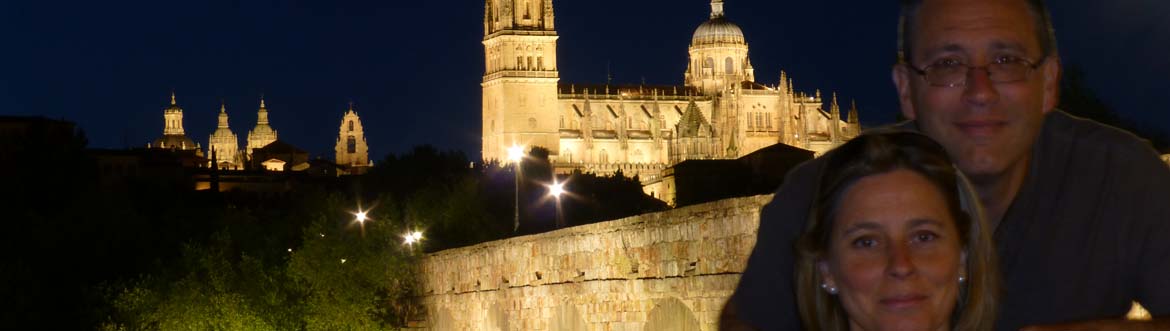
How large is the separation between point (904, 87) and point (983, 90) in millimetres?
342

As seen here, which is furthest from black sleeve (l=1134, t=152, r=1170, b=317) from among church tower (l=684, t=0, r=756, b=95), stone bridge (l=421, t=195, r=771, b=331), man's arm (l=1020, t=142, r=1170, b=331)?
church tower (l=684, t=0, r=756, b=95)

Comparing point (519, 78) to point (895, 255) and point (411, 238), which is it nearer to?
point (411, 238)

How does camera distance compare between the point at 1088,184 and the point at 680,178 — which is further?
the point at 680,178

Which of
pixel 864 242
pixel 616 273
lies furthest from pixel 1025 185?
pixel 616 273

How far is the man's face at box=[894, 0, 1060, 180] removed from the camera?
4.98 meters

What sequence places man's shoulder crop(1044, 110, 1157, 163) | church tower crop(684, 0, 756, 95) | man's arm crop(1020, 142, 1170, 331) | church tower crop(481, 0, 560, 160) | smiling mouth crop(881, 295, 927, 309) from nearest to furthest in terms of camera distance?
smiling mouth crop(881, 295, 927, 309)
man's arm crop(1020, 142, 1170, 331)
man's shoulder crop(1044, 110, 1157, 163)
church tower crop(481, 0, 560, 160)
church tower crop(684, 0, 756, 95)

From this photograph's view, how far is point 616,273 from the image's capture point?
25547 mm

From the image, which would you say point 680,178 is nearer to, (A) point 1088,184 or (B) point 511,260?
(B) point 511,260

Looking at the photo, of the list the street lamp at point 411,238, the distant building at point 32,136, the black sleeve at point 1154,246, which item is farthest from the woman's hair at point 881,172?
the distant building at point 32,136

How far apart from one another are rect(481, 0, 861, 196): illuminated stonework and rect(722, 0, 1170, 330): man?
473 ft

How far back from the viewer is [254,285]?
52.8m

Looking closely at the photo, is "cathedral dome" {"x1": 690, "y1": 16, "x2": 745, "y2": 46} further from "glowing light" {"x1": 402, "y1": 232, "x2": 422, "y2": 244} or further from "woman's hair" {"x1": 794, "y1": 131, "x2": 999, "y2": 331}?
"woman's hair" {"x1": 794, "y1": 131, "x2": 999, "y2": 331}

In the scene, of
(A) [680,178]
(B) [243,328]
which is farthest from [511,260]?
(A) [680,178]

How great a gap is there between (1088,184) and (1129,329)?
413 mm
